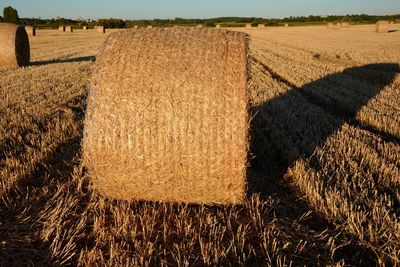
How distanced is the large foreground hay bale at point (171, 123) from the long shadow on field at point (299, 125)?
349 mm

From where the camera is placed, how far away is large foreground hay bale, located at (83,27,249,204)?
12.1 ft

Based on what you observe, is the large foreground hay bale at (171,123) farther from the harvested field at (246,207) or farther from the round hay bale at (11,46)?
the round hay bale at (11,46)

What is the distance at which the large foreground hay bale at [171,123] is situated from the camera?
3691 millimetres

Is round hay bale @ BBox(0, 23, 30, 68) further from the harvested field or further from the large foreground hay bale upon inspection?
the large foreground hay bale

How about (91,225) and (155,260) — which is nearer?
(155,260)

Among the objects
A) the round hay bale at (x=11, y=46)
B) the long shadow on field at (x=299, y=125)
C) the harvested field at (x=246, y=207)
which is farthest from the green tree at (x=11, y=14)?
the harvested field at (x=246, y=207)

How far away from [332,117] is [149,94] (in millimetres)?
4423

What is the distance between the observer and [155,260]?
3141 mm

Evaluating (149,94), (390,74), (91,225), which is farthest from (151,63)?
(390,74)

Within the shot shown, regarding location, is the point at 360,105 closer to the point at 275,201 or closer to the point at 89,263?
the point at 275,201

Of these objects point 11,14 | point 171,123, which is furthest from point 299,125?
point 11,14

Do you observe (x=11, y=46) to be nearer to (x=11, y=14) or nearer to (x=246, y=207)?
(x=246, y=207)

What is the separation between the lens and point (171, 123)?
369cm

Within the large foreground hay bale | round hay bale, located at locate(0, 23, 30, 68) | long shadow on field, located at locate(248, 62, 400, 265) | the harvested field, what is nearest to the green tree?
round hay bale, located at locate(0, 23, 30, 68)
